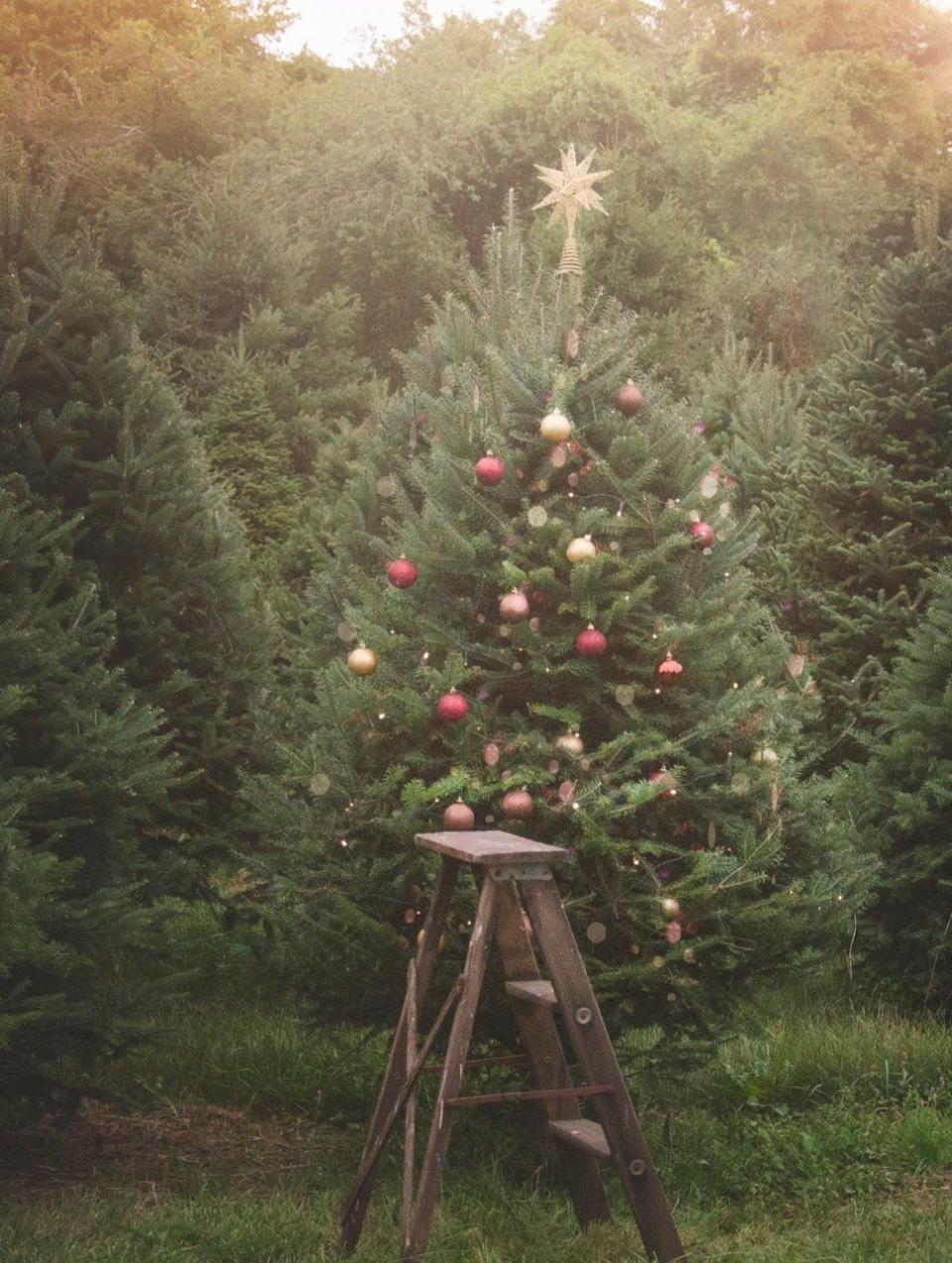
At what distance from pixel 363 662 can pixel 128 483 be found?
1.88 meters

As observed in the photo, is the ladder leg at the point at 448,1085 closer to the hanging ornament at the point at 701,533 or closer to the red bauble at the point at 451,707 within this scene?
the red bauble at the point at 451,707

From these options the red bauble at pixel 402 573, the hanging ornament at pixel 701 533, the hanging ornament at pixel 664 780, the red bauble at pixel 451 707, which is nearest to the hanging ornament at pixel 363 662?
the red bauble at pixel 402 573

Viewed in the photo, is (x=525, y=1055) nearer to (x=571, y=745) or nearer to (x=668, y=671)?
(x=571, y=745)

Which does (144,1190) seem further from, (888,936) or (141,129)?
(141,129)

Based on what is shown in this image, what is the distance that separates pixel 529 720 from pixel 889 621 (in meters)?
4.27

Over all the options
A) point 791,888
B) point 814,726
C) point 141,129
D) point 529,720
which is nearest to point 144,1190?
point 529,720

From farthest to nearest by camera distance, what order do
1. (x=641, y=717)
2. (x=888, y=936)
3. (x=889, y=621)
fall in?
1. (x=889, y=621)
2. (x=888, y=936)
3. (x=641, y=717)

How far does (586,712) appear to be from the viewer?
16.2ft

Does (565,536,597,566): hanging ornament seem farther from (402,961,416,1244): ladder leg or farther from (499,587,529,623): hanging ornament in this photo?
(402,961,416,1244): ladder leg

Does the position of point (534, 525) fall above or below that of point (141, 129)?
below

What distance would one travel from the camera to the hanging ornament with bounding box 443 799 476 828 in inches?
177

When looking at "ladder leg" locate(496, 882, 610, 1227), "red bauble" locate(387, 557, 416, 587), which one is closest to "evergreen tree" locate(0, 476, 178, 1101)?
"red bauble" locate(387, 557, 416, 587)

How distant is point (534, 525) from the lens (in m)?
4.93

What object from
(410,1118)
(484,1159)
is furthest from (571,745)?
(484,1159)
